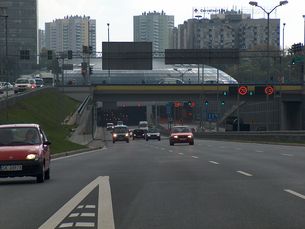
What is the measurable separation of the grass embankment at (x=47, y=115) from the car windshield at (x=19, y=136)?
2069cm

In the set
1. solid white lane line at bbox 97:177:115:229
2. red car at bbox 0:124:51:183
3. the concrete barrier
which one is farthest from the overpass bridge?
solid white lane line at bbox 97:177:115:229

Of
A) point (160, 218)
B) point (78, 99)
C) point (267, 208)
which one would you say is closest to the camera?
point (160, 218)

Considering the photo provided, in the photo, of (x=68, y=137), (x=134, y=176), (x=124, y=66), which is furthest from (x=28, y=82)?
(x=134, y=176)

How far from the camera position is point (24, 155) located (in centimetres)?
2012

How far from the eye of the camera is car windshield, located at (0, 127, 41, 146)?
2103 cm

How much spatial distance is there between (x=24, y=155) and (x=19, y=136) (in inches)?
57.9

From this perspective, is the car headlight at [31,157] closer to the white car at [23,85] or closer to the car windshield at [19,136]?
the car windshield at [19,136]

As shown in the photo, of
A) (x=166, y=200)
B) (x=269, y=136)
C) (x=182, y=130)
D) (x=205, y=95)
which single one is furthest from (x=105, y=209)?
(x=205, y=95)

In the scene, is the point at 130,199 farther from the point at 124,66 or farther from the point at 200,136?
the point at 200,136

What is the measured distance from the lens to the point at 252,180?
1944 centimetres

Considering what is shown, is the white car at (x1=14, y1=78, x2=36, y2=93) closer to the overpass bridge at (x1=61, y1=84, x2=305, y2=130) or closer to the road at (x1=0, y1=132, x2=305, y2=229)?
the overpass bridge at (x1=61, y1=84, x2=305, y2=130)

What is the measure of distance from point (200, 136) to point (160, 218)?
300 ft

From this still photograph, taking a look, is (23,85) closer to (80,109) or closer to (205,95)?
(80,109)

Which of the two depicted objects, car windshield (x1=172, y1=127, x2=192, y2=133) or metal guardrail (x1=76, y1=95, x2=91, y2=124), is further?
metal guardrail (x1=76, y1=95, x2=91, y2=124)
